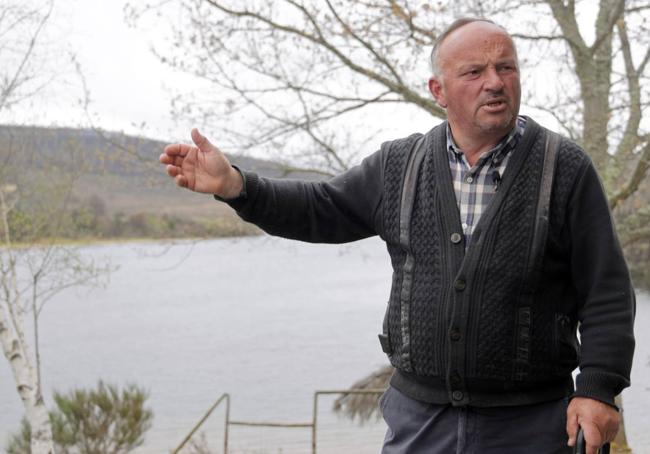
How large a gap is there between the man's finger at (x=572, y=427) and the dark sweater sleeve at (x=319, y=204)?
0.69m

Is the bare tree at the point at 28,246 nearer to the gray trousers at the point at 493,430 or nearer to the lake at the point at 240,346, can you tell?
the lake at the point at 240,346

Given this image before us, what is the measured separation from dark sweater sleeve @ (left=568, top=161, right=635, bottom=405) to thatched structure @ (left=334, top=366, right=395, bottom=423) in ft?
43.2

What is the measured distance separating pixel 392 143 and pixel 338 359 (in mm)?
32254

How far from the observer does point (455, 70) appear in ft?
7.25

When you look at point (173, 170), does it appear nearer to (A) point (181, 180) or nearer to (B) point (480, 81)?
(A) point (181, 180)

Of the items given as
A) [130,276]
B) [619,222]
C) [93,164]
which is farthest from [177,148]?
[130,276]

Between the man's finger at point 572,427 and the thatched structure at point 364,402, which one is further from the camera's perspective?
the thatched structure at point 364,402

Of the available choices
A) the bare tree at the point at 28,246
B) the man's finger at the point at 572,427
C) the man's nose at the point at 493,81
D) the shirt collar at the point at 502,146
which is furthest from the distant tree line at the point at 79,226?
the man's finger at the point at 572,427

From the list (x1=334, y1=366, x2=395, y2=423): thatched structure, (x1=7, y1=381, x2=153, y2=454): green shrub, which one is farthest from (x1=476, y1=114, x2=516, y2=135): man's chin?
(x1=7, y1=381, x2=153, y2=454): green shrub

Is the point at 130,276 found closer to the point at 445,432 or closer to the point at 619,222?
the point at 619,222

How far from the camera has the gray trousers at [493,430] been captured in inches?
82.8

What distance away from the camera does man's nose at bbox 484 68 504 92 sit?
2133mm

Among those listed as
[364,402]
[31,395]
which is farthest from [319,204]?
[364,402]

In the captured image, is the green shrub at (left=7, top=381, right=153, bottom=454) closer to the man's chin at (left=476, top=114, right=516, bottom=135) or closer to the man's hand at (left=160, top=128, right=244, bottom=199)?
the man's hand at (left=160, top=128, right=244, bottom=199)
